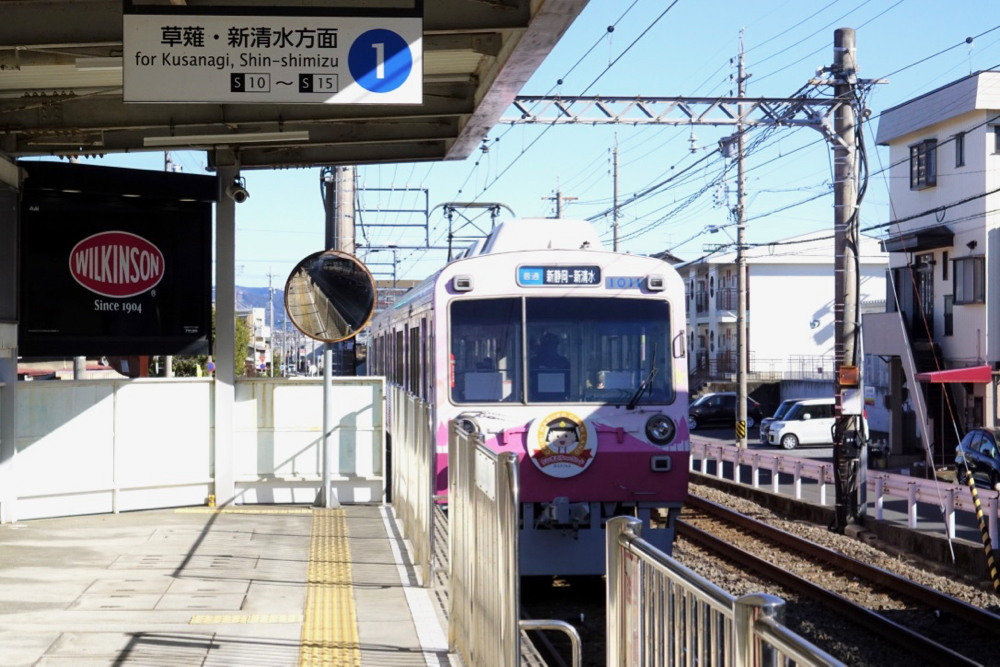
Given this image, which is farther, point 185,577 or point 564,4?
point 185,577

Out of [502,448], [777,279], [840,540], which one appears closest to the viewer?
[502,448]

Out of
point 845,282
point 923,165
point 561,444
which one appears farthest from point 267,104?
point 923,165

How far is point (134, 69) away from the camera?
7.19 metres

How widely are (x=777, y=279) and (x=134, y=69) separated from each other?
167 ft

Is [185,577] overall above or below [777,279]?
below

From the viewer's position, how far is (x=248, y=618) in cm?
794

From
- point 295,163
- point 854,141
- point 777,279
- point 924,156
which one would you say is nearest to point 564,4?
point 295,163

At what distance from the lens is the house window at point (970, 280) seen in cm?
3008

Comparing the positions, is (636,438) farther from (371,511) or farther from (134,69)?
(134,69)

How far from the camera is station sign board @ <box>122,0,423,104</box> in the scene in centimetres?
717

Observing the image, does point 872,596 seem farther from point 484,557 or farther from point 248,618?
point 484,557

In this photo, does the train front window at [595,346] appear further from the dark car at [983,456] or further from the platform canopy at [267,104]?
the dark car at [983,456]

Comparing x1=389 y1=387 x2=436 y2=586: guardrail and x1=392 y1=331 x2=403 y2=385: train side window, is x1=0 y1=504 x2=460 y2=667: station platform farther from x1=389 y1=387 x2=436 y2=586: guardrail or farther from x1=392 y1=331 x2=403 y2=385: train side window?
x1=392 y1=331 x2=403 y2=385: train side window

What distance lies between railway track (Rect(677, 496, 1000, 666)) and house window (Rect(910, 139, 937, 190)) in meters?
19.2
